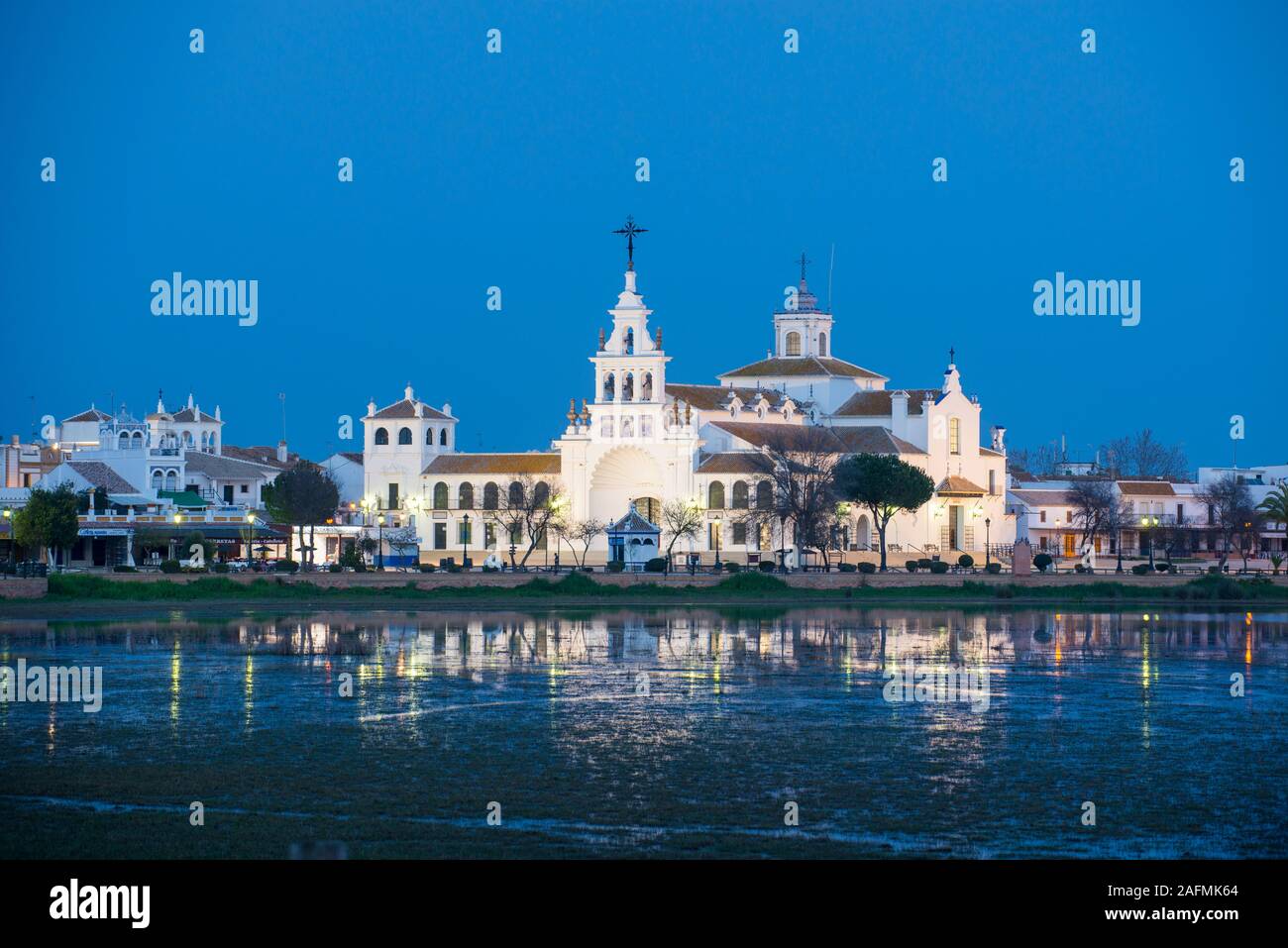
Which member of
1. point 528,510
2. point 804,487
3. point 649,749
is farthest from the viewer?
point 528,510

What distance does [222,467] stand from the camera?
312 ft

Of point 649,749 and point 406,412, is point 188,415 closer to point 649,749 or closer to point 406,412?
point 406,412

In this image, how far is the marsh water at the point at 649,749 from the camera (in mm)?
18453

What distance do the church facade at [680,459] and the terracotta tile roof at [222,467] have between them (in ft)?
30.5

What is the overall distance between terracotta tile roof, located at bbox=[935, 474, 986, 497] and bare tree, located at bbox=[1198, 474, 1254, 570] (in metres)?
11.0

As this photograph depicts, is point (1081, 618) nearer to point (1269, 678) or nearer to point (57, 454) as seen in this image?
point (1269, 678)

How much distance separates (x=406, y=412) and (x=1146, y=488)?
3911cm

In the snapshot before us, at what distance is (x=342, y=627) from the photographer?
1813 inches

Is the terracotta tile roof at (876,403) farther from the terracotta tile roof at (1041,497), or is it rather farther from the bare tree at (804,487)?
the terracotta tile roof at (1041,497)

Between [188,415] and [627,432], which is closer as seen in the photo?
[627,432]

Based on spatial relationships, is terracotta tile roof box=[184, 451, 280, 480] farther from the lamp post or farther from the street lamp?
the lamp post

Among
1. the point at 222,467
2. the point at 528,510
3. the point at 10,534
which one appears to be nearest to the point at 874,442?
the point at 528,510
